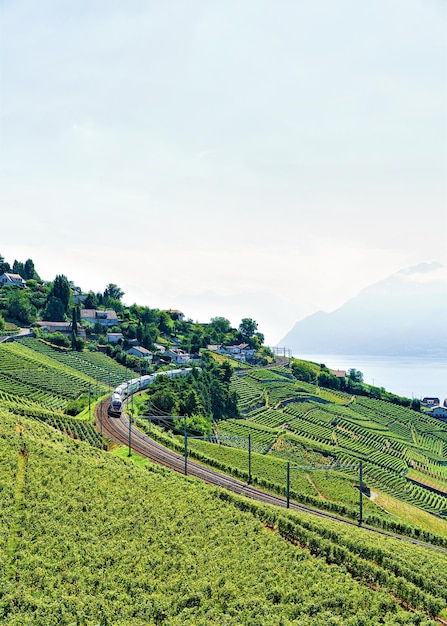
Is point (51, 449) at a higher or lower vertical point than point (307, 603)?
higher

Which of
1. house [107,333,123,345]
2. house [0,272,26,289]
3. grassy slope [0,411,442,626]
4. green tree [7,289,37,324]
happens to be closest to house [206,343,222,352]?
house [107,333,123,345]

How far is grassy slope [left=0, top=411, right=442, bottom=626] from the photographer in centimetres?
2050

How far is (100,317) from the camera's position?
457 feet

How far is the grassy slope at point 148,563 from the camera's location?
67.3ft

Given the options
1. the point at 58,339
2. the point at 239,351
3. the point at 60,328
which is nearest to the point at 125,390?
the point at 58,339

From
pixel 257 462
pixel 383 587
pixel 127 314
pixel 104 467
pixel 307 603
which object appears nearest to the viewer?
pixel 307 603

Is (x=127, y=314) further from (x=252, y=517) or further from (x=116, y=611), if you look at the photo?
(x=116, y=611)

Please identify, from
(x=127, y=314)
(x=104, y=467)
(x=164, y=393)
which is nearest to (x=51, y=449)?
(x=104, y=467)

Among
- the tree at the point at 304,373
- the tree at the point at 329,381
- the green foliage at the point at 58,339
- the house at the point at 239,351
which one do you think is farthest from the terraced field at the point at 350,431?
the green foliage at the point at 58,339

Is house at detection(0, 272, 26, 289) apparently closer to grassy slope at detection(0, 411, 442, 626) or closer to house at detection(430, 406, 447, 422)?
grassy slope at detection(0, 411, 442, 626)

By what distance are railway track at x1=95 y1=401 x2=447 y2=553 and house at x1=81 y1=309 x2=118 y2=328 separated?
7986 cm

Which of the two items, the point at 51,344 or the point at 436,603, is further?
the point at 51,344

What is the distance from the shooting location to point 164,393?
245 ft

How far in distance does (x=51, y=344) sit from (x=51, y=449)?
70.5 metres
